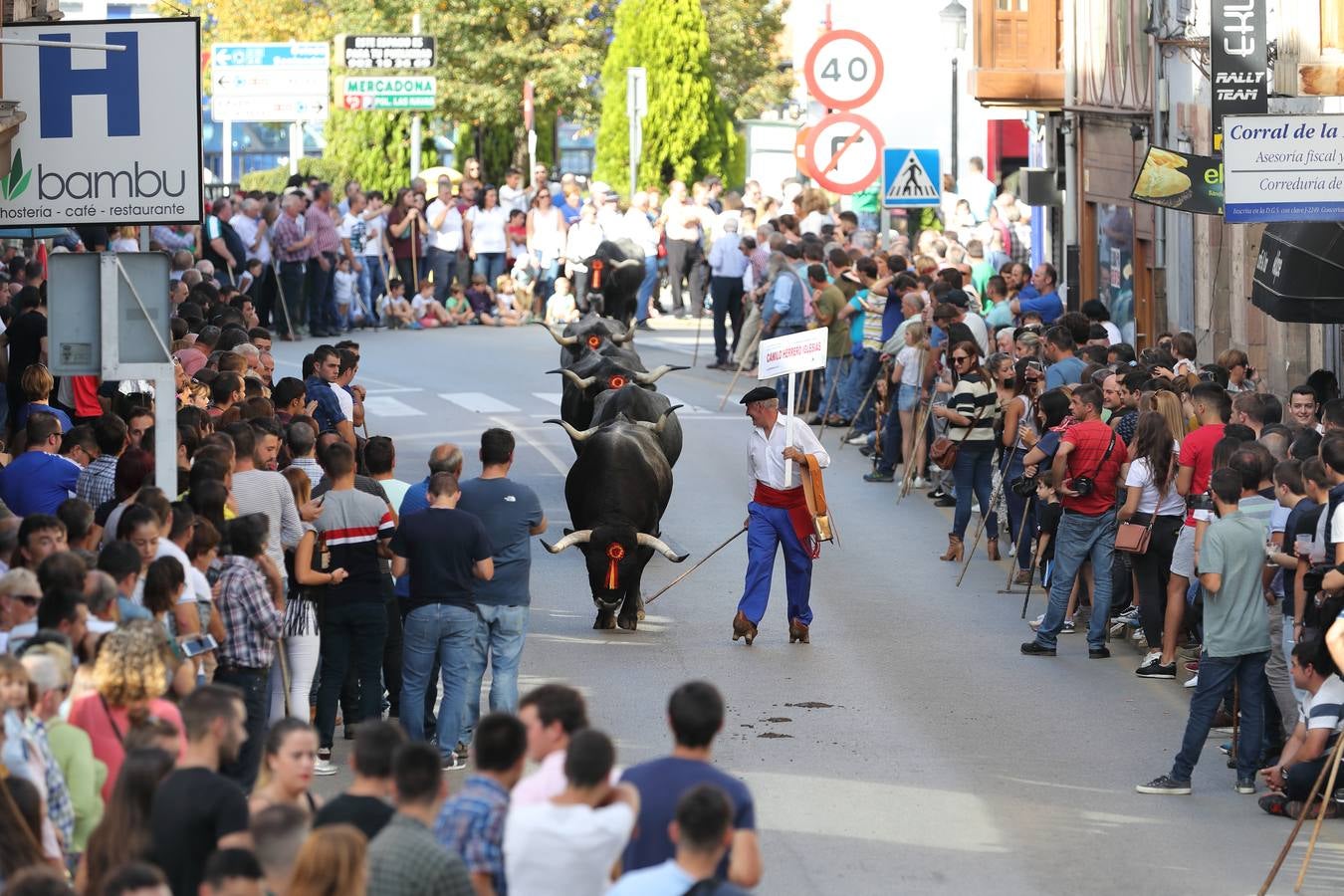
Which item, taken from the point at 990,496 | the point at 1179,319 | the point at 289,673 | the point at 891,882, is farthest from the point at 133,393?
the point at 1179,319

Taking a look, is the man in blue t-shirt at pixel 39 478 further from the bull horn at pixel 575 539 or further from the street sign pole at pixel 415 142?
the street sign pole at pixel 415 142

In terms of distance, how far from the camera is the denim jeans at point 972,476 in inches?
747

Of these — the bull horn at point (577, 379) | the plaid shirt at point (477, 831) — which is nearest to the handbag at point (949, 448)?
the bull horn at point (577, 379)

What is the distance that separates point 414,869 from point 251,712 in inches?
173

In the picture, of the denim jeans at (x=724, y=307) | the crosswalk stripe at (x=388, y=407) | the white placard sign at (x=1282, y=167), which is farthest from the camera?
the denim jeans at (x=724, y=307)

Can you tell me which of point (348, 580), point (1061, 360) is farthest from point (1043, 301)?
point (348, 580)

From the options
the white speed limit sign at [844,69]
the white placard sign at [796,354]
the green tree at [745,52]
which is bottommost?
the white placard sign at [796,354]

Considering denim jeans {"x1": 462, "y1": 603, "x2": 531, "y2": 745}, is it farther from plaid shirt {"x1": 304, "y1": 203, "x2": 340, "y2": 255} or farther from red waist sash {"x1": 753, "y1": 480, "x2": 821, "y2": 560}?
plaid shirt {"x1": 304, "y1": 203, "x2": 340, "y2": 255}

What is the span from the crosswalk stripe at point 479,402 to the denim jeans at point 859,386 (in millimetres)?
3955

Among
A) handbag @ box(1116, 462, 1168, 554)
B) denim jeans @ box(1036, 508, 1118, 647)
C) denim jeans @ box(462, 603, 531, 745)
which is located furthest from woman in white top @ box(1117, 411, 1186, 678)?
denim jeans @ box(462, 603, 531, 745)

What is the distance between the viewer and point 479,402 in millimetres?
27750

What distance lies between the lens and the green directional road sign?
51656 millimetres

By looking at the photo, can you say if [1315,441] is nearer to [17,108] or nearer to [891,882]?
[891,882]

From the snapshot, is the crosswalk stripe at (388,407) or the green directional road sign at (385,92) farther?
the green directional road sign at (385,92)
